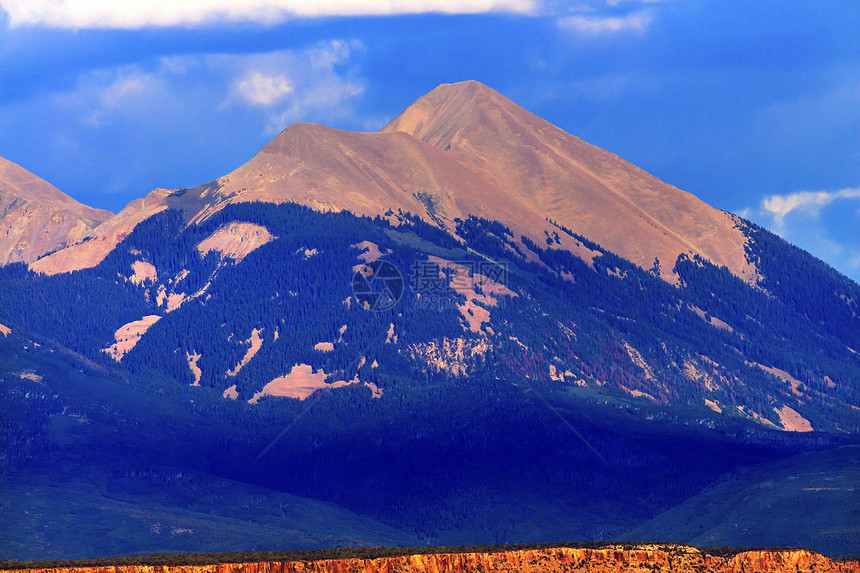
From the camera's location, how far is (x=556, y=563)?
193375 mm

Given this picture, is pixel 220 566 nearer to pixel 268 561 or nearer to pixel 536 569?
pixel 268 561

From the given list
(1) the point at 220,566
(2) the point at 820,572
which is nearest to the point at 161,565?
(1) the point at 220,566

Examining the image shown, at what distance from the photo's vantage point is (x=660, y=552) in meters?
198

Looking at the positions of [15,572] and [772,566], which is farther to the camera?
[772,566]

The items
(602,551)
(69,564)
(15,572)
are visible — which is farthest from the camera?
(602,551)

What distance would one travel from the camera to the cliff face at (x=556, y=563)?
608ft

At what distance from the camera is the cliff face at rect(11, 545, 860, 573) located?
608ft

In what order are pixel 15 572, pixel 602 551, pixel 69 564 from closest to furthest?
pixel 15 572 → pixel 69 564 → pixel 602 551

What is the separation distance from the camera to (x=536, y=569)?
629 ft

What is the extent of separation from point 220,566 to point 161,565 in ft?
21.8

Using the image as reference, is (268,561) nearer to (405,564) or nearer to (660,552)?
(405,564)

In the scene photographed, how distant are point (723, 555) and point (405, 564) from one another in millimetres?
40739

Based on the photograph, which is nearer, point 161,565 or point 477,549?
point 161,565

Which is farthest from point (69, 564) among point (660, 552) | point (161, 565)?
point (660, 552)
